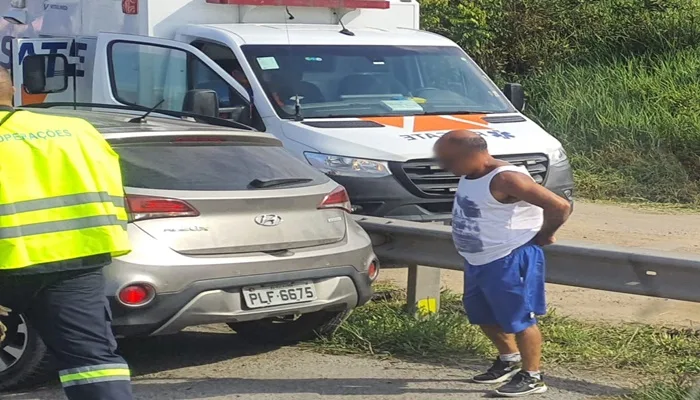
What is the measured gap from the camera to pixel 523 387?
566 centimetres

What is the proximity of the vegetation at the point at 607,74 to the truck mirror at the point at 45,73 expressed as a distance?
618cm

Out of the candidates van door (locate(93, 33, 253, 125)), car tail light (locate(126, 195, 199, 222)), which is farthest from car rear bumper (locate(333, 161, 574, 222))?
car tail light (locate(126, 195, 199, 222))

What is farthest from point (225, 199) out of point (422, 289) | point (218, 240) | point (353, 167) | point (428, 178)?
point (428, 178)

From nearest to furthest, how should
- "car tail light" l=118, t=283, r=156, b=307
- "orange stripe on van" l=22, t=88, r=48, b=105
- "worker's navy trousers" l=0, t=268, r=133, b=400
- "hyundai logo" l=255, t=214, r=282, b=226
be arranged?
"worker's navy trousers" l=0, t=268, r=133, b=400 < "car tail light" l=118, t=283, r=156, b=307 < "hyundai logo" l=255, t=214, r=282, b=226 < "orange stripe on van" l=22, t=88, r=48, b=105

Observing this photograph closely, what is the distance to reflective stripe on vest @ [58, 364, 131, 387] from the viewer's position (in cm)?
445

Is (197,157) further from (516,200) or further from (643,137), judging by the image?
(643,137)

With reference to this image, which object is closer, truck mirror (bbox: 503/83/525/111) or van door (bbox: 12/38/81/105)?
truck mirror (bbox: 503/83/525/111)

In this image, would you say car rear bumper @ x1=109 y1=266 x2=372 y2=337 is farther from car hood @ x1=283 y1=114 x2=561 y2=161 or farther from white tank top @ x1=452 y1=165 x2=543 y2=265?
car hood @ x1=283 y1=114 x2=561 y2=161

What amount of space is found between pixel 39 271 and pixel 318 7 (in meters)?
6.34

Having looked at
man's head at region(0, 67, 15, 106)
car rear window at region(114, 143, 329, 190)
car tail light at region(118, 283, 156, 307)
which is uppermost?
man's head at region(0, 67, 15, 106)

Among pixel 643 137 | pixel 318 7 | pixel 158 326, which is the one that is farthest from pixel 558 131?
pixel 158 326

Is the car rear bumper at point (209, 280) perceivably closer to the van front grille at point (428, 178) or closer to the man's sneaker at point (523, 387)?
the man's sneaker at point (523, 387)

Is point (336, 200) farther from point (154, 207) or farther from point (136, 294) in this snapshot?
point (136, 294)

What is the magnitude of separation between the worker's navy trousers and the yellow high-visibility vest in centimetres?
15
